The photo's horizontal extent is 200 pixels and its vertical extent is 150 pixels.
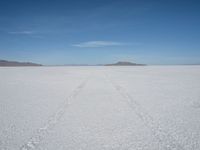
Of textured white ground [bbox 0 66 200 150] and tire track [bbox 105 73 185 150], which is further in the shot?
textured white ground [bbox 0 66 200 150]

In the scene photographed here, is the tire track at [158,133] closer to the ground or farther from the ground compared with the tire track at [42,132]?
farther from the ground

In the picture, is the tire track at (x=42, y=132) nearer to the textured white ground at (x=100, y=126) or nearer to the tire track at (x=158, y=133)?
the textured white ground at (x=100, y=126)

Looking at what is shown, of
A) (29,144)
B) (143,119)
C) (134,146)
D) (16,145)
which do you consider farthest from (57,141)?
(143,119)

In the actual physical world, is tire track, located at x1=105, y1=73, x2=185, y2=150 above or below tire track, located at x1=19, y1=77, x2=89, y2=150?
above

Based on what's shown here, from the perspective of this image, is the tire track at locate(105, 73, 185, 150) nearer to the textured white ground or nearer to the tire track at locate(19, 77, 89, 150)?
the textured white ground

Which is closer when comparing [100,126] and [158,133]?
[158,133]

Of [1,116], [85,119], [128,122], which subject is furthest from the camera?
[1,116]

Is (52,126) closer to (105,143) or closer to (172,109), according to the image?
(105,143)

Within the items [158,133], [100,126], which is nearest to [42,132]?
[100,126]

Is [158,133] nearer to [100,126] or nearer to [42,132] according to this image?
[100,126]

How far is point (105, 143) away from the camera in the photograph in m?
3.00

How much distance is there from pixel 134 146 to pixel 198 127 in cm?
161

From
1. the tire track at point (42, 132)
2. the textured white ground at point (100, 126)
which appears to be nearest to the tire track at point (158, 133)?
the textured white ground at point (100, 126)

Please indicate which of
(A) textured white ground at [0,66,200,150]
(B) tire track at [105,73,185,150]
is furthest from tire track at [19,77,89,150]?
(B) tire track at [105,73,185,150]
